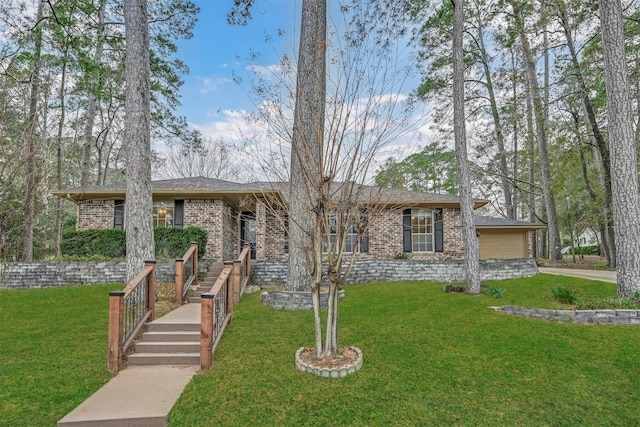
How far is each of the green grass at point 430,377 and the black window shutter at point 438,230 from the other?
22.1 ft

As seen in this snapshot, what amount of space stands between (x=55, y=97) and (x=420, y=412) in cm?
1715

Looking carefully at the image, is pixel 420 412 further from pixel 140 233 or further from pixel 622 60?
A: pixel 622 60

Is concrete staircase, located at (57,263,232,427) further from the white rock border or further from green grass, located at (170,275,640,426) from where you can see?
the white rock border

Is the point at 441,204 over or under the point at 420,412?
over

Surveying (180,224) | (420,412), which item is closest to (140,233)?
(180,224)

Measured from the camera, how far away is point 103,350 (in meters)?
4.26

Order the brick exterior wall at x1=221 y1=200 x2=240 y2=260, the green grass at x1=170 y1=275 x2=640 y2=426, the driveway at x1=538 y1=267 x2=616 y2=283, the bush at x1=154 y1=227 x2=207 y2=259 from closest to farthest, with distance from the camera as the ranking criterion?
1. the green grass at x1=170 y1=275 x2=640 y2=426
2. the bush at x1=154 y1=227 x2=207 y2=259
3. the driveway at x1=538 y1=267 x2=616 y2=283
4. the brick exterior wall at x1=221 y1=200 x2=240 y2=260

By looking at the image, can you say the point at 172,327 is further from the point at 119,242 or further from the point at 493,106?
the point at 493,106

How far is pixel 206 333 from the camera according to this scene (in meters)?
3.81

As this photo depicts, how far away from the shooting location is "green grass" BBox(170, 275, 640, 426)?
286cm

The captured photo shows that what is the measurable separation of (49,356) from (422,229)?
11574mm

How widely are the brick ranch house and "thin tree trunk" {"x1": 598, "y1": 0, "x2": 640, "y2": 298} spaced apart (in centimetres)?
461

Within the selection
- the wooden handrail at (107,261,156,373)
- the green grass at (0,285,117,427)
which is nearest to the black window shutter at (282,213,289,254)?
the wooden handrail at (107,261,156,373)

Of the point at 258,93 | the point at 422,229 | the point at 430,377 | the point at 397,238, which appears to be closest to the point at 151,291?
the point at 258,93
